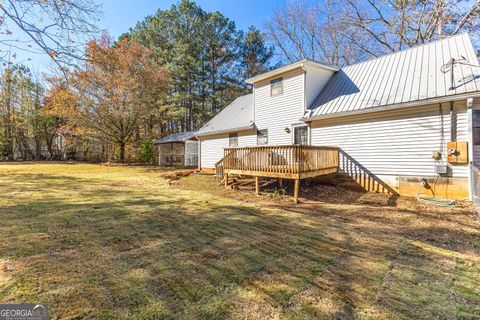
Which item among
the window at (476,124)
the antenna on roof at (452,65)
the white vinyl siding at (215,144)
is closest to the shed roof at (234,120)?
the white vinyl siding at (215,144)

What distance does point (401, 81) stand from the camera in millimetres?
8633

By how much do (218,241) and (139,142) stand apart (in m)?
23.9

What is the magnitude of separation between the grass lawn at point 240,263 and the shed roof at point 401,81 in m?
3.58

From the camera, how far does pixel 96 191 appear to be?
869 centimetres

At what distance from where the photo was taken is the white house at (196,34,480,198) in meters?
6.98

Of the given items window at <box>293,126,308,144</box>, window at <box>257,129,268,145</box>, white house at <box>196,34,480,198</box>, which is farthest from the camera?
window at <box>257,129,268,145</box>

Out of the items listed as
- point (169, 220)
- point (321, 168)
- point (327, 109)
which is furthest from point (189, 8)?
point (169, 220)

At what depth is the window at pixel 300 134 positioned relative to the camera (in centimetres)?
1073

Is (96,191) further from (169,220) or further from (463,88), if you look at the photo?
(463,88)

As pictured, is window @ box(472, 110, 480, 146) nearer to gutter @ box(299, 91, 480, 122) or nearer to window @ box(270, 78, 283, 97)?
gutter @ box(299, 91, 480, 122)

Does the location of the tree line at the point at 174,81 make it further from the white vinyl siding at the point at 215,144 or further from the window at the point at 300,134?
the window at the point at 300,134

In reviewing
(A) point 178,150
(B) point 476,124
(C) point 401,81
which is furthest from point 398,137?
(A) point 178,150

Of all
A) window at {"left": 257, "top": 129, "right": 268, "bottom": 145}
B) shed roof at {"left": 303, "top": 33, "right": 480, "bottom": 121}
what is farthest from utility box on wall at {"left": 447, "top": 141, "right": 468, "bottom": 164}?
window at {"left": 257, "top": 129, "right": 268, "bottom": 145}

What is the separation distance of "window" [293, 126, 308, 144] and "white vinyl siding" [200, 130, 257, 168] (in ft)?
8.74
